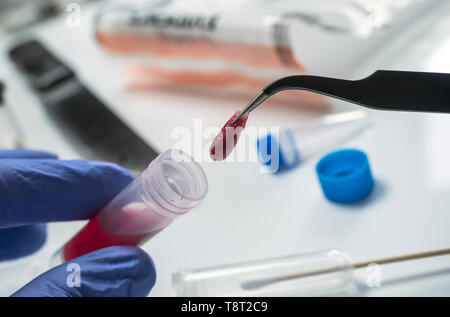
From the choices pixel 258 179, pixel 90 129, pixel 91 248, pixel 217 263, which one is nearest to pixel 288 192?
pixel 258 179

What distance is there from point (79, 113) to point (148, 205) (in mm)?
518

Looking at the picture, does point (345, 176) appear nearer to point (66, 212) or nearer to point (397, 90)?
point (397, 90)

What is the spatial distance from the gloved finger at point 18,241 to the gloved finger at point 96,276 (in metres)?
0.18

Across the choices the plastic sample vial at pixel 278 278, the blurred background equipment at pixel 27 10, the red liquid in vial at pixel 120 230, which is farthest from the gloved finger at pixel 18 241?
the blurred background equipment at pixel 27 10

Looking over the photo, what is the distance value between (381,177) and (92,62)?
791 mm

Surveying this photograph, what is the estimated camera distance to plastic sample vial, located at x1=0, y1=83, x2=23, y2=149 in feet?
3.50

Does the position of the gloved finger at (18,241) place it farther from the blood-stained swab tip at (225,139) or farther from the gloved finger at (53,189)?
the blood-stained swab tip at (225,139)

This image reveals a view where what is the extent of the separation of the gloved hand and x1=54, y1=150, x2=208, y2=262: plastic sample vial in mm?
31

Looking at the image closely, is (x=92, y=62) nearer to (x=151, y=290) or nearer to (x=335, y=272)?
(x=151, y=290)

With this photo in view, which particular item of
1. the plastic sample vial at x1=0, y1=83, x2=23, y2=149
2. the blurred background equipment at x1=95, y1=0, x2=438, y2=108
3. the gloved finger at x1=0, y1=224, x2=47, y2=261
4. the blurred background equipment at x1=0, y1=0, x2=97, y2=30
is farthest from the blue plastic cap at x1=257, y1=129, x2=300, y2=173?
the blurred background equipment at x1=0, y1=0, x2=97, y2=30

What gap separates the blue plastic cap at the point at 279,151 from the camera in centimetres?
90

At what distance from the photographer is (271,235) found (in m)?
0.80

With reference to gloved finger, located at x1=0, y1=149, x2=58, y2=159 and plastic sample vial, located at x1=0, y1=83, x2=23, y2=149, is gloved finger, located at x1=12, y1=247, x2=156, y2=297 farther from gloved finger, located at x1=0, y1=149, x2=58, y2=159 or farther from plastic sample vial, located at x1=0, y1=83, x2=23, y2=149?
Answer: plastic sample vial, located at x1=0, y1=83, x2=23, y2=149
